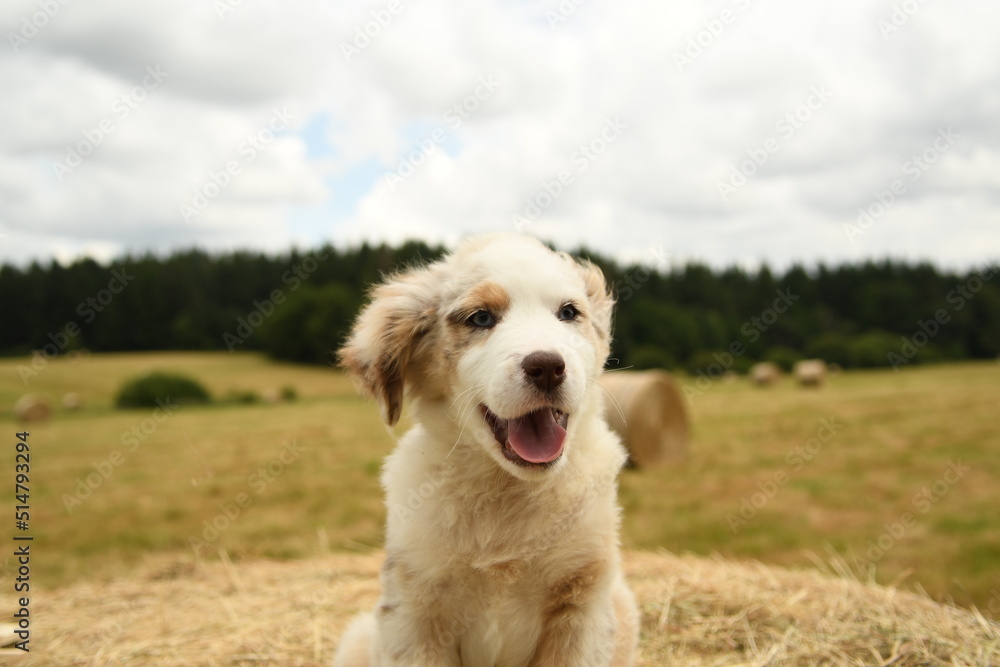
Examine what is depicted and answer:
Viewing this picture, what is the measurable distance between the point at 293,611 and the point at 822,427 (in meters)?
13.3

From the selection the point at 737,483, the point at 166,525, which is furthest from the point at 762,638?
the point at 166,525

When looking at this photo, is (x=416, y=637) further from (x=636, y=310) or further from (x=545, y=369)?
(x=636, y=310)

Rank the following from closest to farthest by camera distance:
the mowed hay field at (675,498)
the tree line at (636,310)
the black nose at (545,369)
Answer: the black nose at (545,369)
the mowed hay field at (675,498)
the tree line at (636,310)

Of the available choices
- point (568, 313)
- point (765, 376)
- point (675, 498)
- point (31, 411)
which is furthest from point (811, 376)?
point (31, 411)

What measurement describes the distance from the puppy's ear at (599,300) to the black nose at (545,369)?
697mm

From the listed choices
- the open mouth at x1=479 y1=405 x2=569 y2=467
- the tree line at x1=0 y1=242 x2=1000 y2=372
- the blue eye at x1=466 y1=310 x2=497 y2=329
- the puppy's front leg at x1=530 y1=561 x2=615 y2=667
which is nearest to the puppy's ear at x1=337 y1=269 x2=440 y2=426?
the blue eye at x1=466 y1=310 x2=497 y2=329

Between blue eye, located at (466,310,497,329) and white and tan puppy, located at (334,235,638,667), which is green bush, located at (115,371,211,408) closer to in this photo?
white and tan puppy, located at (334,235,638,667)

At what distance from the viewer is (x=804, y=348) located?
48.2 m

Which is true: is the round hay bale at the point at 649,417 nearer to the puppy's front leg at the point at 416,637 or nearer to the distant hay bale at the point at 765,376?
the puppy's front leg at the point at 416,637

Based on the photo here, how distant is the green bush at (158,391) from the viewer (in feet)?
92.7

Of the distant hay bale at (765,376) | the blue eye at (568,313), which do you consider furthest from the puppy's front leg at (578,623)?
the distant hay bale at (765,376)

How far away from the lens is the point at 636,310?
44.7 m

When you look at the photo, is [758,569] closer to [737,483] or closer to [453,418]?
[453,418]

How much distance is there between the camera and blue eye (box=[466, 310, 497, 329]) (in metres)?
2.94
